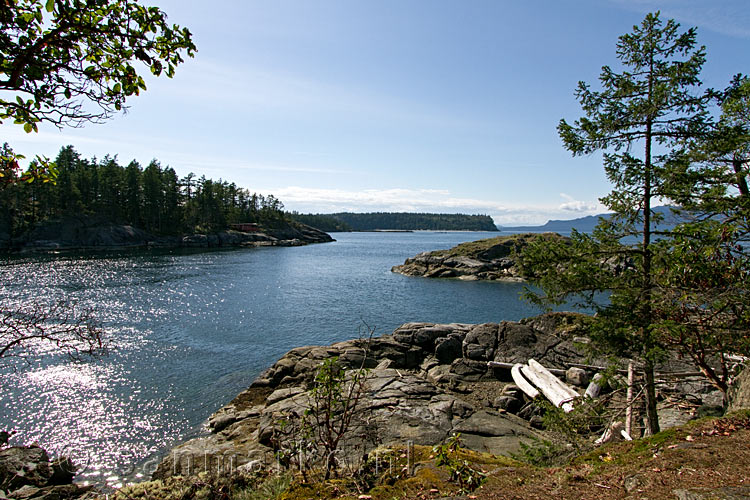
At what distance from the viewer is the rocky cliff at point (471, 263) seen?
206 feet

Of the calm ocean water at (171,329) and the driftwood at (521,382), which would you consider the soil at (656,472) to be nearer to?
the calm ocean water at (171,329)

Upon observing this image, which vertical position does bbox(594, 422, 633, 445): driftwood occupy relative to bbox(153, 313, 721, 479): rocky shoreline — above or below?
above

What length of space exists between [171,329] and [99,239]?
72.3 m

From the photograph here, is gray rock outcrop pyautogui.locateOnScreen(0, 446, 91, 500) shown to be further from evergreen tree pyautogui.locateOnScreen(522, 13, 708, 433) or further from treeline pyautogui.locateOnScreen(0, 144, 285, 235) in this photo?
treeline pyautogui.locateOnScreen(0, 144, 285, 235)

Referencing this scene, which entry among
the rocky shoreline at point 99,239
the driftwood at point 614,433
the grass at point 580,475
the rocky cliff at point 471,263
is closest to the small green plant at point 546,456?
the grass at point 580,475

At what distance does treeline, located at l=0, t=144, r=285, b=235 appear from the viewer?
8250cm

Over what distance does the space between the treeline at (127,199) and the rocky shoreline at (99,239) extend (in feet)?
10.6

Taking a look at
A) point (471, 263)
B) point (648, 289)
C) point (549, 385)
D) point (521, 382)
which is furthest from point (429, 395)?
point (471, 263)

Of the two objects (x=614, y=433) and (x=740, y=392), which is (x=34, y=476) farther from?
(x=740, y=392)

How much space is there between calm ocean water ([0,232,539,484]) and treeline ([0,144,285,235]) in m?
25.0

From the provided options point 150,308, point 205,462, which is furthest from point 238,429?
point 150,308

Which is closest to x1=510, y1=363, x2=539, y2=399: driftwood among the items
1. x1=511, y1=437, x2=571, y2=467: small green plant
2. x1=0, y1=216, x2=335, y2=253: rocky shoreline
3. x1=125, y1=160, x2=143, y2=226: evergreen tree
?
x1=511, y1=437, x2=571, y2=467: small green plant

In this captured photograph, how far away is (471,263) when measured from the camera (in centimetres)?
6638

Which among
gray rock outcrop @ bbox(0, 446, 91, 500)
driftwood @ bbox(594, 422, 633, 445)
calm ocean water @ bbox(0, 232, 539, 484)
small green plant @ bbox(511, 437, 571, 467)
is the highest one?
small green plant @ bbox(511, 437, 571, 467)
